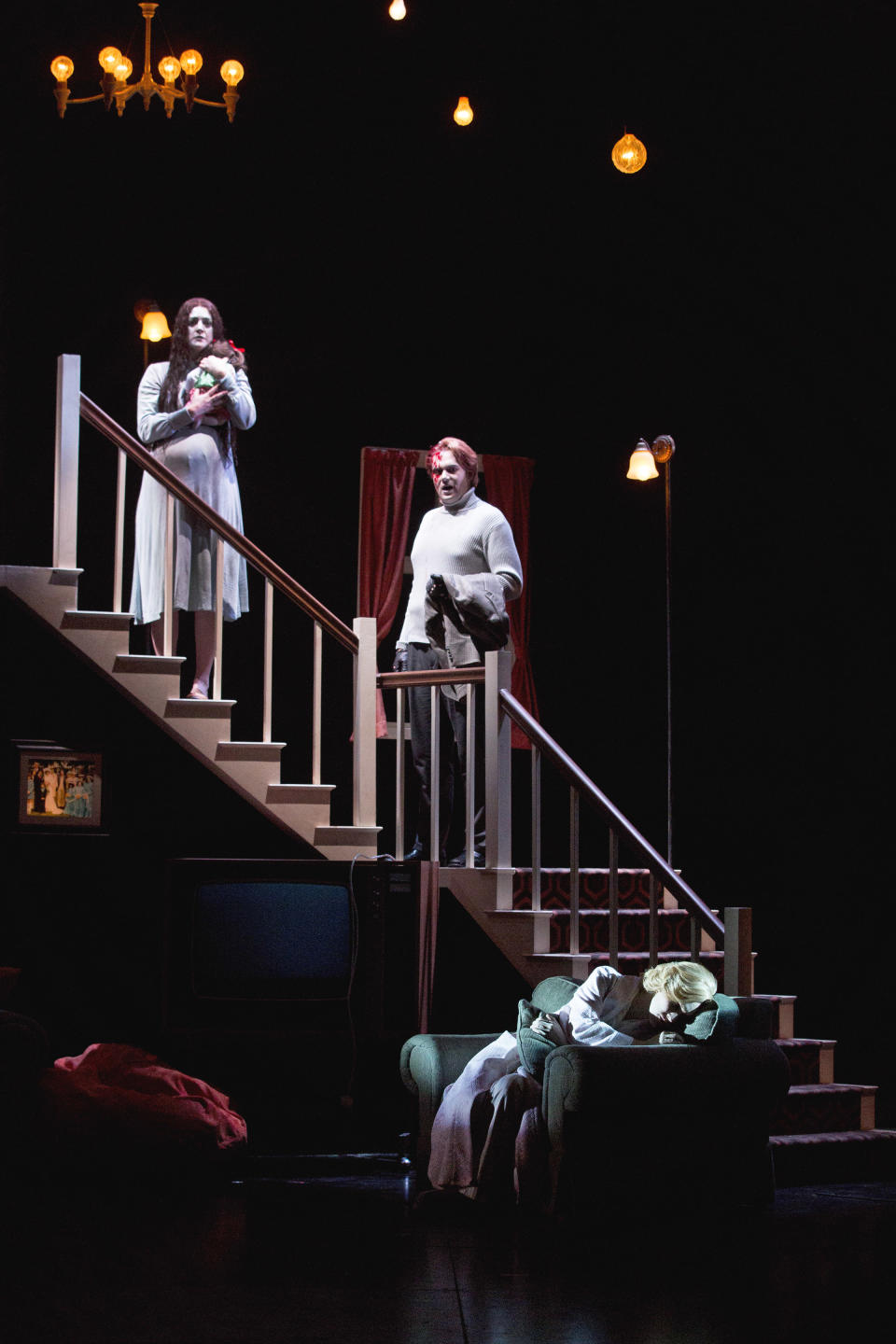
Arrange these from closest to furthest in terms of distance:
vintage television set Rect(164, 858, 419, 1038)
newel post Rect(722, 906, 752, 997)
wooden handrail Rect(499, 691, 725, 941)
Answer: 1. vintage television set Rect(164, 858, 419, 1038)
2. newel post Rect(722, 906, 752, 997)
3. wooden handrail Rect(499, 691, 725, 941)

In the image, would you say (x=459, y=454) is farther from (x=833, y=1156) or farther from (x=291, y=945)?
(x=833, y=1156)

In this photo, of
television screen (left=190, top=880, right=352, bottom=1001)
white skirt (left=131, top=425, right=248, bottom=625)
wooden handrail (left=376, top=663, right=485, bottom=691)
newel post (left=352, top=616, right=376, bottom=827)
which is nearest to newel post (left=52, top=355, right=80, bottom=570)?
white skirt (left=131, top=425, right=248, bottom=625)

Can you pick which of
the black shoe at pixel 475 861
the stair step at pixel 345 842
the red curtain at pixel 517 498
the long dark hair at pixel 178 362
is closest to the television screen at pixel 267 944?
the stair step at pixel 345 842

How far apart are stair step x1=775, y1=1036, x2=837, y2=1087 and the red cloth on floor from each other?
199 centimetres

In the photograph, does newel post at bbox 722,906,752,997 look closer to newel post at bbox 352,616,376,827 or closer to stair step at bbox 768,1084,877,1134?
stair step at bbox 768,1084,877,1134

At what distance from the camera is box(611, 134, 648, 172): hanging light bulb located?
7.74 metres

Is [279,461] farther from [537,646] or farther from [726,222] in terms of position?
[726,222]

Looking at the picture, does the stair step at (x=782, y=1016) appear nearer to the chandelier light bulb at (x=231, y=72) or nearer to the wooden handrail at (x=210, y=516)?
the wooden handrail at (x=210, y=516)

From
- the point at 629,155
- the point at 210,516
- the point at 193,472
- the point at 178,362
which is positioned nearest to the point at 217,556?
the point at 210,516

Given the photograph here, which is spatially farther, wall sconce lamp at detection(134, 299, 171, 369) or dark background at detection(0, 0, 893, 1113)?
wall sconce lamp at detection(134, 299, 171, 369)

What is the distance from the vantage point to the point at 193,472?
6.47 metres

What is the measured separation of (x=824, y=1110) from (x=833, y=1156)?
21 centimetres

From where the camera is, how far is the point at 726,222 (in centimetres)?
821

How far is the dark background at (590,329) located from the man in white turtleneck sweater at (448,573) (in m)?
1.67
